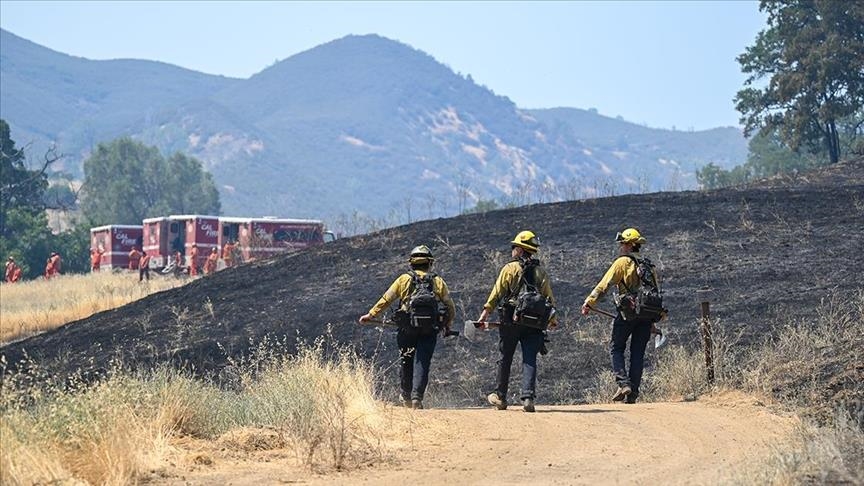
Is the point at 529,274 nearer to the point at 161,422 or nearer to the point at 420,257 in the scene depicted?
the point at 420,257

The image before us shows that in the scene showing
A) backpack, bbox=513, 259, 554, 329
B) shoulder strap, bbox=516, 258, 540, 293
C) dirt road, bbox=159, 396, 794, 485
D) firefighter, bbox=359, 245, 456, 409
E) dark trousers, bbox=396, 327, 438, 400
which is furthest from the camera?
dark trousers, bbox=396, 327, 438, 400

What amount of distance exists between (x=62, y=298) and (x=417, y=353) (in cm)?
3022

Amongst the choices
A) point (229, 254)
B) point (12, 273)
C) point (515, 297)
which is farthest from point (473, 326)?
point (12, 273)

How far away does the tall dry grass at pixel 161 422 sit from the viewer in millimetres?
9523

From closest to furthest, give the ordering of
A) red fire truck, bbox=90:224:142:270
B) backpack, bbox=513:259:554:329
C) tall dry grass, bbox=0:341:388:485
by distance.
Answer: tall dry grass, bbox=0:341:388:485, backpack, bbox=513:259:554:329, red fire truck, bbox=90:224:142:270

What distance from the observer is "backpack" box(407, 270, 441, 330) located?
1488cm

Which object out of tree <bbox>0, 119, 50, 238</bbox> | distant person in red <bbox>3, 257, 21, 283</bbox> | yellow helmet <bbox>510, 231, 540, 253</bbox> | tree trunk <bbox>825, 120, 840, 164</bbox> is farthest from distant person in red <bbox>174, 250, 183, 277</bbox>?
yellow helmet <bbox>510, 231, 540, 253</bbox>

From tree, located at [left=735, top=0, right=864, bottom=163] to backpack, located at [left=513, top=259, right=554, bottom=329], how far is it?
3515 cm

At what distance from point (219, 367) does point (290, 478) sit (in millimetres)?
14272

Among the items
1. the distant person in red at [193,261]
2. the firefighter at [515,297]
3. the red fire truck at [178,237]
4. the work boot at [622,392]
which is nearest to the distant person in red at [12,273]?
the red fire truck at [178,237]

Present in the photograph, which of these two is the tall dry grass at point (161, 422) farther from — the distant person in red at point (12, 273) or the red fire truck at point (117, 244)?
the red fire truck at point (117, 244)

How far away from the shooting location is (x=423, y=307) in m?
14.9

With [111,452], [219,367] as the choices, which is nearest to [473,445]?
[111,452]

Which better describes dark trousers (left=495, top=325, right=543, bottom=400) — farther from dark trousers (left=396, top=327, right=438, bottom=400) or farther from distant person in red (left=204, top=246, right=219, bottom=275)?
distant person in red (left=204, top=246, right=219, bottom=275)
